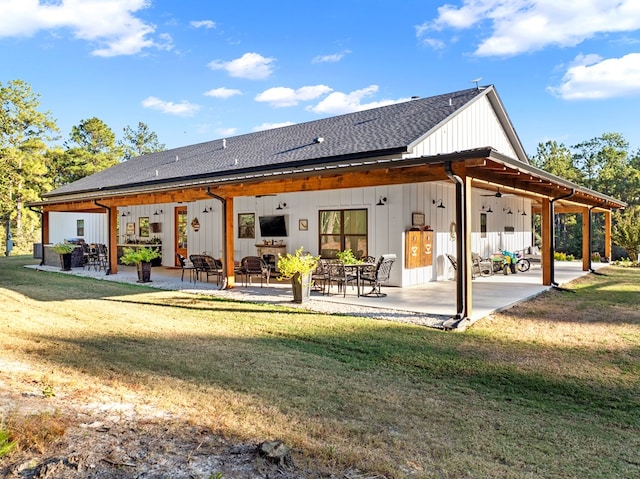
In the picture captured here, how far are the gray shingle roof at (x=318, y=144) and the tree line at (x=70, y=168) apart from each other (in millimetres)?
11841

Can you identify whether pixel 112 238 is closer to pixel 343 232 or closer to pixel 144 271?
pixel 144 271

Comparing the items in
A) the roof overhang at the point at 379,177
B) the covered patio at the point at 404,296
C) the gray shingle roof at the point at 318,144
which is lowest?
the covered patio at the point at 404,296

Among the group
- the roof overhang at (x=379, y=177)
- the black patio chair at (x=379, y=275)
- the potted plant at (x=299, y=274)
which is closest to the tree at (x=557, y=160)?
the roof overhang at (x=379, y=177)

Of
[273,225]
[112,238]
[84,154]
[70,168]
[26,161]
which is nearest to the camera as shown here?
[273,225]

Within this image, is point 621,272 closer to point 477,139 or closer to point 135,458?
point 477,139

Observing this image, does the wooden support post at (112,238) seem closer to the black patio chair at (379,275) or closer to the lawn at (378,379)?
the lawn at (378,379)

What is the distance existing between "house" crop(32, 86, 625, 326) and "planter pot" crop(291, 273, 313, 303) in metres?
1.87

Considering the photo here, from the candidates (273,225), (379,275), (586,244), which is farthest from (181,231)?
(586,244)

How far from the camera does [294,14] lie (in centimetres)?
1393

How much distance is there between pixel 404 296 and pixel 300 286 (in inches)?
91.5

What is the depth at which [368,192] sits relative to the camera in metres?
10.8

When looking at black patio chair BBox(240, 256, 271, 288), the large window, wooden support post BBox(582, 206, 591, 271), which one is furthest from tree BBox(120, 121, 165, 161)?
wooden support post BBox(582, 206, 591, 271)

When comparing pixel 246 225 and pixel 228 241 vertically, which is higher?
pixel 246 225

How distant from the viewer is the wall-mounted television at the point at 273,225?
1259 cm
